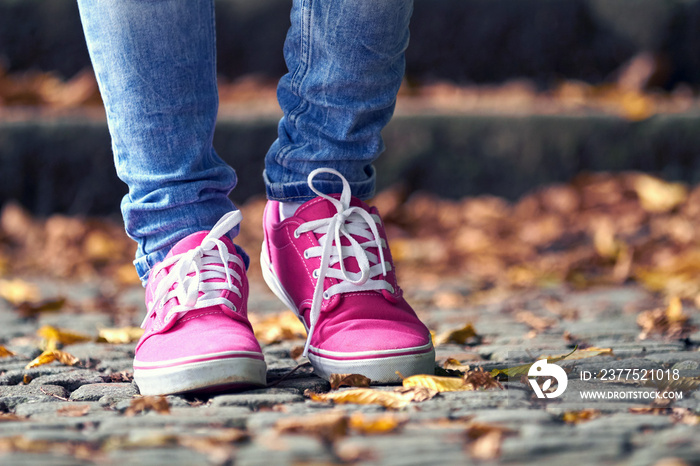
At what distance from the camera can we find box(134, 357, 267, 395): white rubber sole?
1.29 m

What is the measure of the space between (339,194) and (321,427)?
0.64 meters

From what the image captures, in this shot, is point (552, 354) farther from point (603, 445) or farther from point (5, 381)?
point (5, 381)

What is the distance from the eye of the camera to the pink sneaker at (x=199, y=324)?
1303 mm

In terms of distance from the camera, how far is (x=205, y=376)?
1296 millimetres

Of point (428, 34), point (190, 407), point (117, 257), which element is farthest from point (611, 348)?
point (428, 34)

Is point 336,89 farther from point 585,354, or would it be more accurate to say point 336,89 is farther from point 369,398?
point 585,354

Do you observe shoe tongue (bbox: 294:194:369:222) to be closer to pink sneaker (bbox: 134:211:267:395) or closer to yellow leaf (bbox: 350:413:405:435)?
pink sneaker (bbox: 134:211:267:395)

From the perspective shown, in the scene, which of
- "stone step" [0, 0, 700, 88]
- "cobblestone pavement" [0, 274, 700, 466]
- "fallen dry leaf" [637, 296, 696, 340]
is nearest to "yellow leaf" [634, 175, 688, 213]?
"stone step" [0, 0, 700, 88]

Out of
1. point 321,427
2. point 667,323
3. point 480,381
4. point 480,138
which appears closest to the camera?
point 321,427

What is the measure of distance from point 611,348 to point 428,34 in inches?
124

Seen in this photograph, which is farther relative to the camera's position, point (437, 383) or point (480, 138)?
point (480, 138)

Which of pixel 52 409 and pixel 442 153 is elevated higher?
pixel 442 153

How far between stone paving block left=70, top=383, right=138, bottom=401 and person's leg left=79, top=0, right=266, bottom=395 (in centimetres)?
6

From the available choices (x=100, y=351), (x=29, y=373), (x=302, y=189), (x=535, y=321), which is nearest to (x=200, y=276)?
(x=302, y=189)
